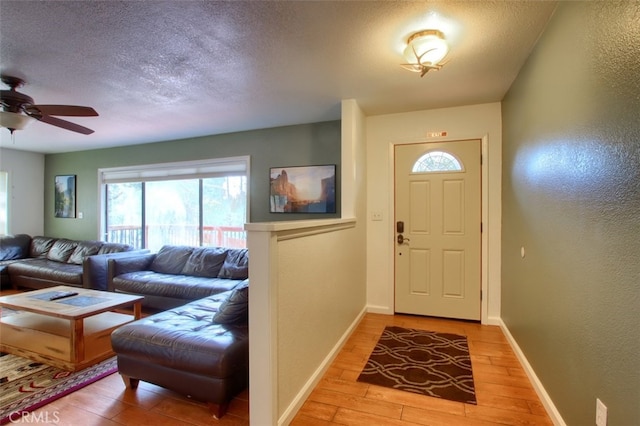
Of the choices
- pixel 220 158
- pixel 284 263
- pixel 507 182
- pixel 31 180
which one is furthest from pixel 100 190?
pixel 507 182

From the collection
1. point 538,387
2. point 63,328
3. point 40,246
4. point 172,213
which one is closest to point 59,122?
point 63,328

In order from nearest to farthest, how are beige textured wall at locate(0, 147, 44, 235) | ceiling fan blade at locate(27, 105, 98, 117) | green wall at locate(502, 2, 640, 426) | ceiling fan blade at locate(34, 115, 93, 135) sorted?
green wall at locate(502, 2, 640, 426), ceiling fan blade at locate(27, 105, 98, 117), ceiling fan blade at locate(34, 115, 93, 135), beige textured wall at locate(0, 147, 44, 235)

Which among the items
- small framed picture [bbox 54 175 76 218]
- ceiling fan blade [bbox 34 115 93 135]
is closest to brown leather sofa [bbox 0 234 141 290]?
small framed picture [bbox 54 175 76 218]

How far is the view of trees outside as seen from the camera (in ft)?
15.0

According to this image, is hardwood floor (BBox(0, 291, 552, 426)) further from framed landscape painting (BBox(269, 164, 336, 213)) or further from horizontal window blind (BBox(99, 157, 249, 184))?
horizontal window blind (BBox(99, 157, 249, 184))

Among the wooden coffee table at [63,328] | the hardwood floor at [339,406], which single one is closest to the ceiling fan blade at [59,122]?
A: the wooden coffee table at [63,328]

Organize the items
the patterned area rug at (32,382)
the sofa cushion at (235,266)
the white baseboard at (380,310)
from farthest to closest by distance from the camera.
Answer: the sofa cushion at (235,266) → the white baseboard at (380,310) → the patterned area rug at (32,382)

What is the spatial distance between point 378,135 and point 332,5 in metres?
2.08

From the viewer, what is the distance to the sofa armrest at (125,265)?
154 inches

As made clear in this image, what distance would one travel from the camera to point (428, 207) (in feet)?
11.4

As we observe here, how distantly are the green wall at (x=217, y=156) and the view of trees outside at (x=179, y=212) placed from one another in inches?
13.4

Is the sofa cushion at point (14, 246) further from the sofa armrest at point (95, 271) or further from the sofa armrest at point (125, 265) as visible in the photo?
the sofa armrest at point (125, 265)

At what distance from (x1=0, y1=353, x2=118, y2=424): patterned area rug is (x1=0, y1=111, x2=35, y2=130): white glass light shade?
1.95m

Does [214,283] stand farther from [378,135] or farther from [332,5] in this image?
[332,5]
